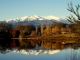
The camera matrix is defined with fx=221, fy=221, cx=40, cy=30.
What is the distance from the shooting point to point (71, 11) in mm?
12984

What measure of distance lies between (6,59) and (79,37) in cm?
1370

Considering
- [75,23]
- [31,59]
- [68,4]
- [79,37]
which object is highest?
[68,4]

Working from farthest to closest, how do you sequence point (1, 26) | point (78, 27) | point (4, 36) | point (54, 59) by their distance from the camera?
1. point (1, 26)
2. point (4, 36)
3. point (54, 59)
4. point (78, 27)

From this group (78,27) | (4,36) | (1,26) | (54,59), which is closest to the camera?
(78,27)

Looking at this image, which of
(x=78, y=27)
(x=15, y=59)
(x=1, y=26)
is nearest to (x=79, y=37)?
(x=78, y=27)

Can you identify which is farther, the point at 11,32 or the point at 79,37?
the point at 11,32

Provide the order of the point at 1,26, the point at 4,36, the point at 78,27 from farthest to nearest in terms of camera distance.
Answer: the point at 1,26 → the point at 4,36 → the point at 78,27

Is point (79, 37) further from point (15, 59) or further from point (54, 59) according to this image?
point (15, 59)

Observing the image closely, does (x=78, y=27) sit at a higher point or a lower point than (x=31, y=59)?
higher

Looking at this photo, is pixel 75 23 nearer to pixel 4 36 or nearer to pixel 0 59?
pixel 0 59

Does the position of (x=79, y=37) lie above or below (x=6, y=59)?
above

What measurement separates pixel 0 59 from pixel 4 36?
69.3m

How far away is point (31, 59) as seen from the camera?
24984 millimetres

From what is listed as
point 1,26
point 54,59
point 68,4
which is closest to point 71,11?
point 68,4
